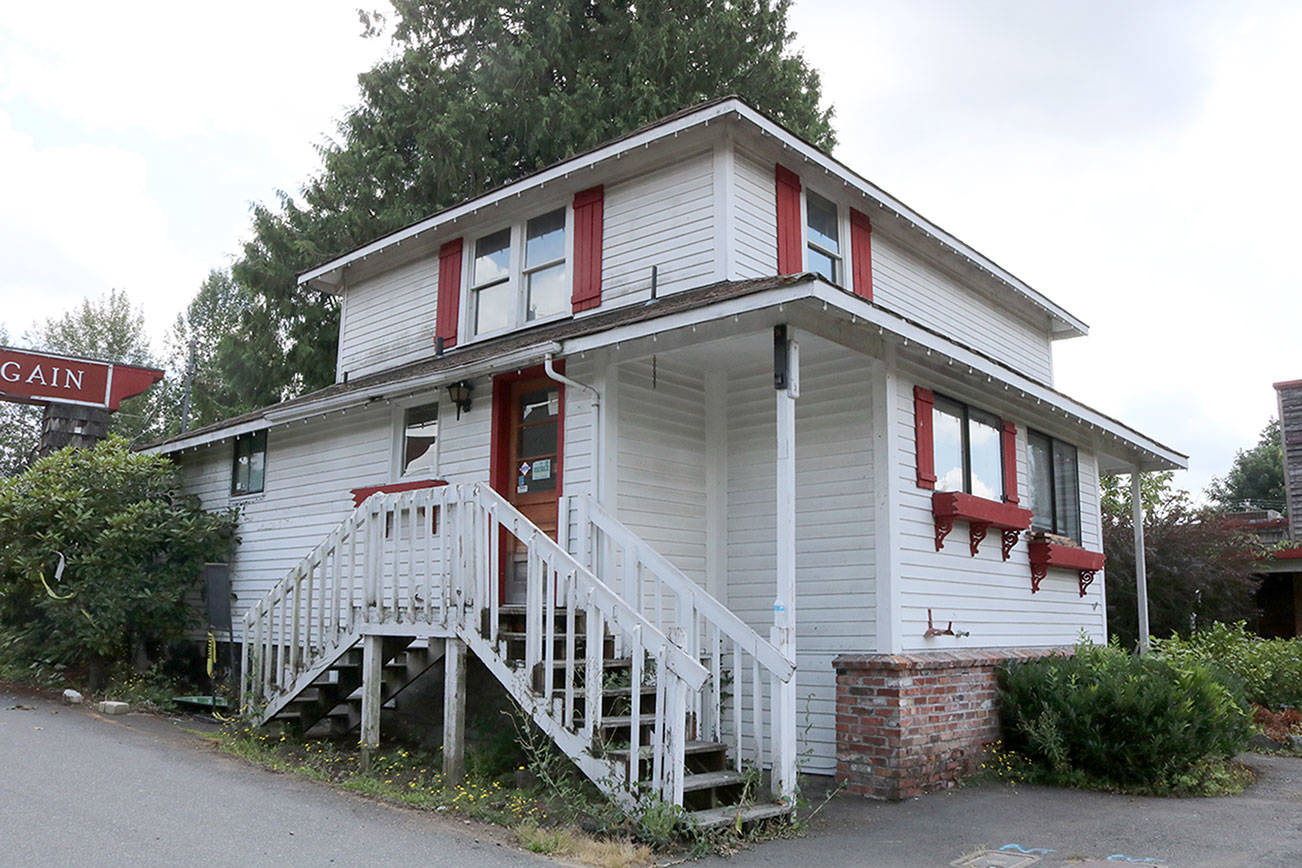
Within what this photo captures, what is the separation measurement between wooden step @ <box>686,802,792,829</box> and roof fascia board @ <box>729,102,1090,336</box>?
6150 millimetres

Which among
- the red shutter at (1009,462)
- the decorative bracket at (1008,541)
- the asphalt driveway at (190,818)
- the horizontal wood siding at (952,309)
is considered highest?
the horizontal wood siding at (952,309)

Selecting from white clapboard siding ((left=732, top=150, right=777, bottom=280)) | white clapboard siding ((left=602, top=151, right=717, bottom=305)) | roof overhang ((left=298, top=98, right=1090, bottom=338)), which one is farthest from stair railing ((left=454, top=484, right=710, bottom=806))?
roof overhang ((left=298, top=98, right=1090, bottom=338))

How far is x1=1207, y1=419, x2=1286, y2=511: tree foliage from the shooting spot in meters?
46.1

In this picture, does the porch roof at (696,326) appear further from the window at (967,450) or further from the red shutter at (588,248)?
the window at (967,450)

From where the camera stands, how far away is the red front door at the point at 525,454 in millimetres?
9617

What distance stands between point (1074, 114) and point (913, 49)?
8.52 ft

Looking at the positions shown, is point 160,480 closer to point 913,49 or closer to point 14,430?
point 913,49

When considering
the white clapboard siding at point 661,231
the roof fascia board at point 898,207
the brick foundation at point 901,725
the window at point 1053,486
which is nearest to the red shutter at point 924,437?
the brick foundation at point 901,725

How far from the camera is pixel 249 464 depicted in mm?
14078

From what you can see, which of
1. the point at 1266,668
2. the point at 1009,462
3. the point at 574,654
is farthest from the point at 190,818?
the point at 1266,668

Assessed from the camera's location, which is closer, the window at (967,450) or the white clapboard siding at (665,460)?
the white clapboard siding at (665,460)

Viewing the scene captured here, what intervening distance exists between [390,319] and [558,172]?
12.1 feet

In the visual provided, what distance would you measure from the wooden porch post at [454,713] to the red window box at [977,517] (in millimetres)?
4368

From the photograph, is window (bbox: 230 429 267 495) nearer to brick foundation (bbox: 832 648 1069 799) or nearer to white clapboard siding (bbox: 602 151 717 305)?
white clapboard siding (bbox: 602 151 717 305)
